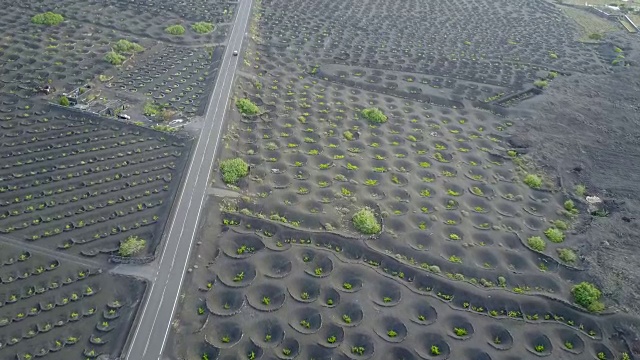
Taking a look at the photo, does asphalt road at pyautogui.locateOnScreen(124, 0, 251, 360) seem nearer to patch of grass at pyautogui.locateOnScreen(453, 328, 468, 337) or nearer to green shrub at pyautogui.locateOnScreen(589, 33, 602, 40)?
patch of grass at pyautogui.locateOnScreen(453, 328, 468, 337)

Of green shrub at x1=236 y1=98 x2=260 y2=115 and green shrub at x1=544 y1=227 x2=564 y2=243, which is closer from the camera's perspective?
green shrub at x1=544 y1=227 x2=564 y2=243

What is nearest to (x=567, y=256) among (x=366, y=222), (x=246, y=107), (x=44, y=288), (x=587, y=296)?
(x=587, y=296)

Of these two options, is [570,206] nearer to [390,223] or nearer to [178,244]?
[390,223]

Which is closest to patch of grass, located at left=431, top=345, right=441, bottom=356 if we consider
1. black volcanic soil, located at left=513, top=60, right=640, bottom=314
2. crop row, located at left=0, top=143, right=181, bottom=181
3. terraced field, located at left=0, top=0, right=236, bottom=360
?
black volcanic soil, located at left=513, top=60, right=640, bottom=314

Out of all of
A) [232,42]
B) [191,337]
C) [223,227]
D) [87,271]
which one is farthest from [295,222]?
[232,42]

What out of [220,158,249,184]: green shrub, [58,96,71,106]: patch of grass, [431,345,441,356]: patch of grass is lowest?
[431,345,441,356]: patch of grass

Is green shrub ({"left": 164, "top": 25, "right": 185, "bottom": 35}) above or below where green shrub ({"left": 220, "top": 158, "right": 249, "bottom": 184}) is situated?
above

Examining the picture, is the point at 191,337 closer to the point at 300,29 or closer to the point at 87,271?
the point at 87,271
